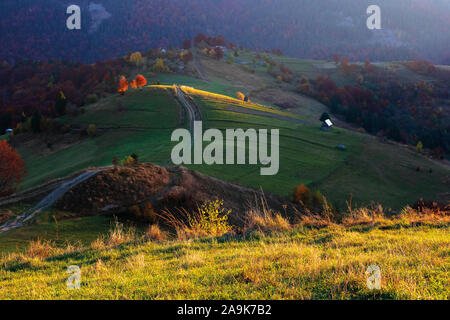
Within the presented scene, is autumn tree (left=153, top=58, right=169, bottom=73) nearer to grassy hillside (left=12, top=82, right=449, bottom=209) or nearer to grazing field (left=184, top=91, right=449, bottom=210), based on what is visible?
grassy hillside (left=12, top=82, right=449, bottom=209)

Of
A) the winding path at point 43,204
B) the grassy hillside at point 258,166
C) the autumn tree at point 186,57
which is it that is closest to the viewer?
the winding path at point 43,204

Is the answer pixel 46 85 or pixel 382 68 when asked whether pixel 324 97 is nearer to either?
pixel 382 68

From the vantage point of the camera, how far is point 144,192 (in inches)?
958

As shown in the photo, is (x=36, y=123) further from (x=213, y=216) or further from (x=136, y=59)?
(x=136, y=59)

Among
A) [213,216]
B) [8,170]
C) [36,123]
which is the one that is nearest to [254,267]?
[213,216]

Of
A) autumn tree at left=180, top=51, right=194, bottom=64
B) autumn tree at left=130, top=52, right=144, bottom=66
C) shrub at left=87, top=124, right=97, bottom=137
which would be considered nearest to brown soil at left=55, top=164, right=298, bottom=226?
shrub at left=87, top=124, right=97, bottom=137

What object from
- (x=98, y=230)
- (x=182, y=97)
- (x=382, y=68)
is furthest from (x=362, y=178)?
(x=382, y=68)

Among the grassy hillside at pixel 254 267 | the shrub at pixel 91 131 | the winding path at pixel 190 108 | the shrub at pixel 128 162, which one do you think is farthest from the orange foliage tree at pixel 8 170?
the grassy hillside at pixel 254 267

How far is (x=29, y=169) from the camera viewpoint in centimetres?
5959

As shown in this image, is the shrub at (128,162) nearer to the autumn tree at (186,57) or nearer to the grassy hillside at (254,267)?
the grassy hillside at (254,267)

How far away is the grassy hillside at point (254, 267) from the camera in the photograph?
224 inches

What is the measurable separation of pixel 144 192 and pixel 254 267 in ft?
61.2
